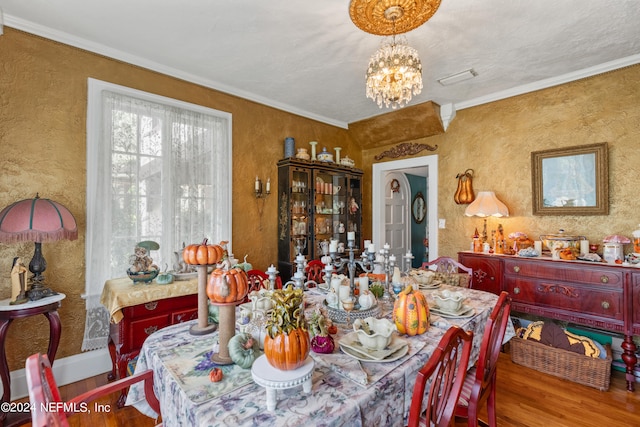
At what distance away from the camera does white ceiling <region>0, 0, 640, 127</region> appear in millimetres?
2096

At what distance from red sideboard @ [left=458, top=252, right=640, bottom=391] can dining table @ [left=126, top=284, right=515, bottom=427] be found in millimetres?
1995

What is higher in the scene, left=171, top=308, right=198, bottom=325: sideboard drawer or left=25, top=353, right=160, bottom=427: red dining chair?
left=25, top=353, right=160, bottom=427: red dining chair

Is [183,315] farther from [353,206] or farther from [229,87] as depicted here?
[353,206]

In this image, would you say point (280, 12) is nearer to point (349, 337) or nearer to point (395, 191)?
point (349, 337)

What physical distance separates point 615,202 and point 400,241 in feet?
9.51

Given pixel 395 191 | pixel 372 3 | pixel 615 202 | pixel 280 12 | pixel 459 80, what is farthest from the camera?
pixel 395 191

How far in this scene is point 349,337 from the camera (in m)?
1.42

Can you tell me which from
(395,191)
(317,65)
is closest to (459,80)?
(317,65)

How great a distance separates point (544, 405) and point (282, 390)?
91.3 inches

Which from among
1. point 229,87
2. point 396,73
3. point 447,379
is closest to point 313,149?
point 229,87

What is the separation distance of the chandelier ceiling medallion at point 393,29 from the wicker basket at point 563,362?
2555mm

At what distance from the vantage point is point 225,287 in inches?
45.9

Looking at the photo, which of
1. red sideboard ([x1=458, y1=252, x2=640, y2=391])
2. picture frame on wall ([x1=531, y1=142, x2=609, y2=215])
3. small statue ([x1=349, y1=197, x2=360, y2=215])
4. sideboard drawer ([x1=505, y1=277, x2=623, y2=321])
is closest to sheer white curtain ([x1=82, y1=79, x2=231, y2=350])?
small statue ([x1=349, y1=197, x2=360, y2=215])

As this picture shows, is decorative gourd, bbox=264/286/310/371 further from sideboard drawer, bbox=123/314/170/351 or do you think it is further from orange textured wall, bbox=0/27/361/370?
orange textured wall, bbox=0/27/361/370
